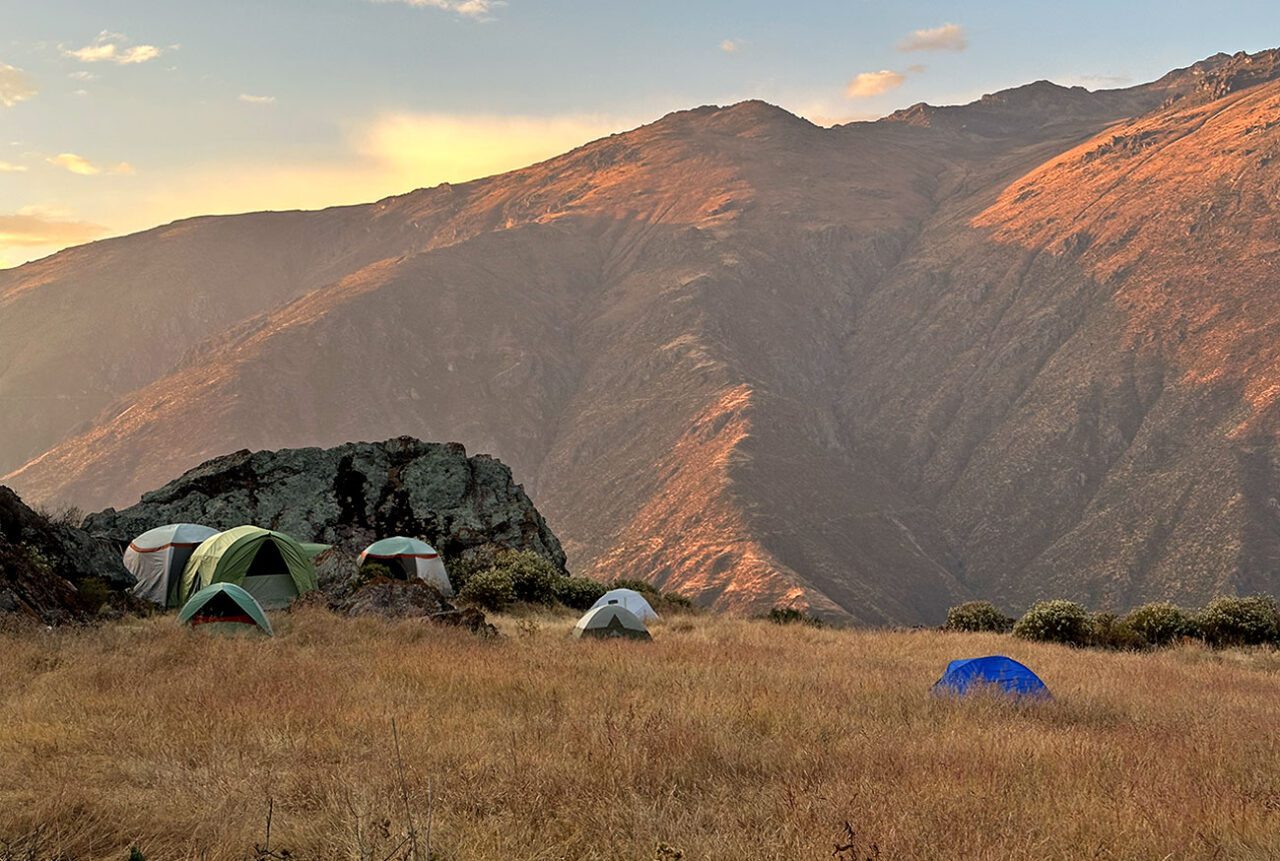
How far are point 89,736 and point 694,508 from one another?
94954mm

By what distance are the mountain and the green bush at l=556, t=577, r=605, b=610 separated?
51.1m

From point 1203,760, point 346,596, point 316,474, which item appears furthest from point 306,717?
point 316,474

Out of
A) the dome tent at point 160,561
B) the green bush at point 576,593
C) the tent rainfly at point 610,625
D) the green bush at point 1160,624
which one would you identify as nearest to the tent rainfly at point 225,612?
the tent rainfly at point 610,625

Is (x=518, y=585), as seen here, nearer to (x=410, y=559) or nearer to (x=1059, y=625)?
(x=410, y=559)

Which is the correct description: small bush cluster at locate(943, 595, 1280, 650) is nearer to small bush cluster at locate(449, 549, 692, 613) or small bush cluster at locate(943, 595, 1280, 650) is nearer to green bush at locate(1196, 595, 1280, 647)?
green bush at locate(1196, 595, 1280, 647)

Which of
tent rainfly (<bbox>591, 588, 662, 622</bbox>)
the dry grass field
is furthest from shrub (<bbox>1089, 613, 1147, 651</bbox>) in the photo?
tent rainfly (<bbox>591, 588, 662, 622</bbox>)

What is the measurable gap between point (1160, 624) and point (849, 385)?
120 metres

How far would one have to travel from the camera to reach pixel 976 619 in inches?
1219

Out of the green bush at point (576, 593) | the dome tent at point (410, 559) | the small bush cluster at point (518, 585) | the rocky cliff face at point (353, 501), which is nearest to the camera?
the small bush cluster at point (518, 585)

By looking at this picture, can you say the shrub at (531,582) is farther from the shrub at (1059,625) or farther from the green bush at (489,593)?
the shrub at (1059,625)

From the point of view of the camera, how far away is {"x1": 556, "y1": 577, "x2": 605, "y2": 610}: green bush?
31.4 m

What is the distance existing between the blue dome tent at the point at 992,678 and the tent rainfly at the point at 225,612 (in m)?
11.0

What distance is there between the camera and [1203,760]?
8281 mm

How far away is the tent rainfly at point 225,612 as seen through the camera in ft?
53.6
